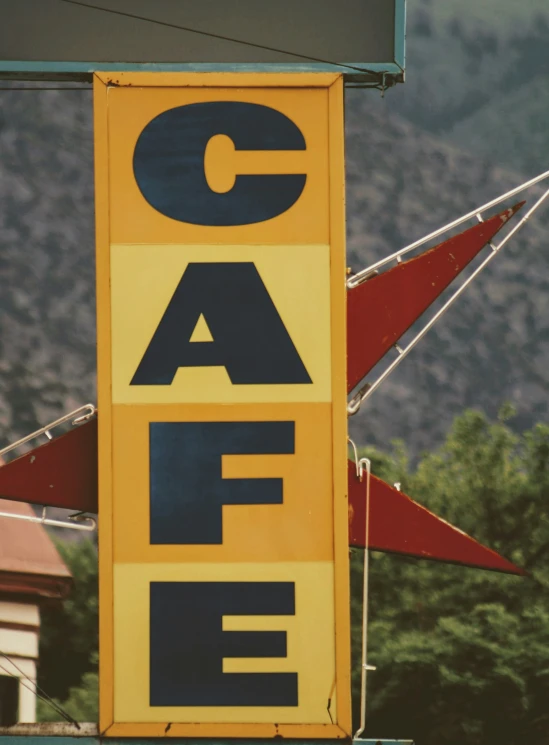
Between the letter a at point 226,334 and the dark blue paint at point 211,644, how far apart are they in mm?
1143

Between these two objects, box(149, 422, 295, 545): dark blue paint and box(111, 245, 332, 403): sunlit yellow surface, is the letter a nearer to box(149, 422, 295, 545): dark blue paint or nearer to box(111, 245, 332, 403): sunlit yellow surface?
box(111, 245, 332, 403): sunlit yellow surface

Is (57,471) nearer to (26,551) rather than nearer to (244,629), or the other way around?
(244,629)

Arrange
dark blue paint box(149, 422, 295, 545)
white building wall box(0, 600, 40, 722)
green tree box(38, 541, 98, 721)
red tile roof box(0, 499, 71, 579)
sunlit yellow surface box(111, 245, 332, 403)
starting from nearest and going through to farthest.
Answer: dark blue paint box(149, 422, 295, 545) → sunlit yellow surface box(111, 245, 332, 403) → red tile roof box(0, 499, 71, 579) → white building wall box(0, 600, 40, 722) → green tree box(38, 541, 98, 721)

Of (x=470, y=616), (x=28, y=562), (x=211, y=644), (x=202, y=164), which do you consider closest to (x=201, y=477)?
(x=211, y=644)

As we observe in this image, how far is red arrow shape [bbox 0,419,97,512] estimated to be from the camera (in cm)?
800

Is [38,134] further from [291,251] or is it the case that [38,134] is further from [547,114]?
[291,251]

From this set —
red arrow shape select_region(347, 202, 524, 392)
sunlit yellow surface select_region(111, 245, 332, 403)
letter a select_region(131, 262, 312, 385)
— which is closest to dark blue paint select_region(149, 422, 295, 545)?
sunlit yellow surface select_region(111, 245, 332, 403)

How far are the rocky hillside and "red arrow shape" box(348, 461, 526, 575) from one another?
2620 centimetres

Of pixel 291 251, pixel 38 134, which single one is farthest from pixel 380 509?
pixel 38 134

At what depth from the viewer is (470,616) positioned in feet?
61.5

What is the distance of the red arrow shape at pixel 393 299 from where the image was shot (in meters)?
8.27

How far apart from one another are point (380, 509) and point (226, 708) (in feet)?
4.75

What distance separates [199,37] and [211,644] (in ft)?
11.7

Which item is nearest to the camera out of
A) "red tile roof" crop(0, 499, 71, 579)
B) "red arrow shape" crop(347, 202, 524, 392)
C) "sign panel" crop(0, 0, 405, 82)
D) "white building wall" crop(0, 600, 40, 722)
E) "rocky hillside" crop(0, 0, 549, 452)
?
"red arrow shape" crop(347, 202, 524, 392)
